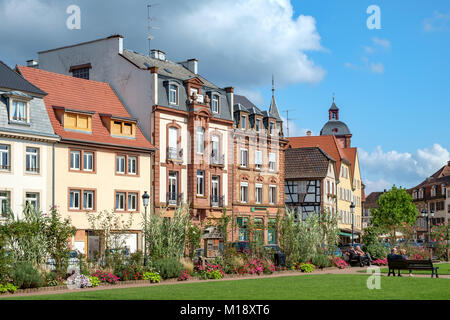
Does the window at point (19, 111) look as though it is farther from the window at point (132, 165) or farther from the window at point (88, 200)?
the window at point (132, 165)

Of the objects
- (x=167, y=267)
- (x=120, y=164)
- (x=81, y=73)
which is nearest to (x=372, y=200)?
(x=81, y=73)

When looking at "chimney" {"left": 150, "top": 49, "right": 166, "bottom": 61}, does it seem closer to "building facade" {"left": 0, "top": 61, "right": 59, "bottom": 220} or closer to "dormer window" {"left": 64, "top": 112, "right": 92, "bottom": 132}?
"dormer window" {"left": 64, "top": 112, "right": 92, "bottom": 132}

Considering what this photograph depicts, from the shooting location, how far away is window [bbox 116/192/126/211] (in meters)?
45.9

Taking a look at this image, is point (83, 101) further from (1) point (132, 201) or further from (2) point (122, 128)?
(1) point (132, 201)

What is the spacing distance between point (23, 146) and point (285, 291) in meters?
22.4

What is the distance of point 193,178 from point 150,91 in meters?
6.88

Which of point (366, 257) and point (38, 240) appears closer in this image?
point (38, 240)

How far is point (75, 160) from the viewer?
4328cm

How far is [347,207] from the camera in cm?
8188

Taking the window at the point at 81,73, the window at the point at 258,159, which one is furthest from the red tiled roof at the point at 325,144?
the window at the point at 81,73

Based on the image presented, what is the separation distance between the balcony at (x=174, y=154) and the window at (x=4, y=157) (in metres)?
12.8

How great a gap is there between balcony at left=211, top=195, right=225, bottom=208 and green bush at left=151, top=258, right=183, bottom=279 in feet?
77.0

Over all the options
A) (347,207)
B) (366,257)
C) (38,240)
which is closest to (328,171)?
(347,207)
